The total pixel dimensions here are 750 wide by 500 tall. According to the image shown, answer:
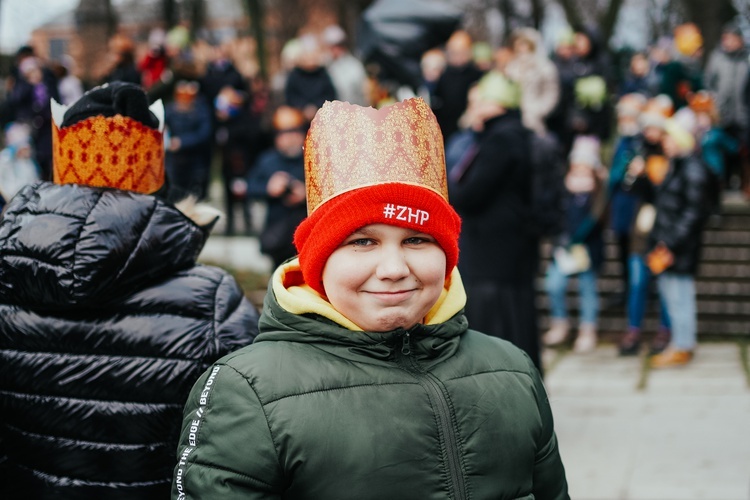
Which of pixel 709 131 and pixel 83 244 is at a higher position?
pixel 83 244

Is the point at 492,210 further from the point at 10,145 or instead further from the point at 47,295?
the point at 10,145

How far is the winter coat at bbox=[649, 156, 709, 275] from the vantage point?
8.29m

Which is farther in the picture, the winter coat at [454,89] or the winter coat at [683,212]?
the winter coat at [454,89]

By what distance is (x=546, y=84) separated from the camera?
38.4 feet

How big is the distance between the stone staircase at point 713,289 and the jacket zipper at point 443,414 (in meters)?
7.73

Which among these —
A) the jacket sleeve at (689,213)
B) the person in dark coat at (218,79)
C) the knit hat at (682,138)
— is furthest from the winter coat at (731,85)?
the person in dark coat at (218,79)

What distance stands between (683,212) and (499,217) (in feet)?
8.72

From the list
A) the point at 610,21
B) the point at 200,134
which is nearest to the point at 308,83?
the point at 200,134

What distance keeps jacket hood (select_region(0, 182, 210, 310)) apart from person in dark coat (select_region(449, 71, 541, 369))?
355 cm

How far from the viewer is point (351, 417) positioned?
2.15 metres

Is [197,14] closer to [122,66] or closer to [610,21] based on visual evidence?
[610,21]

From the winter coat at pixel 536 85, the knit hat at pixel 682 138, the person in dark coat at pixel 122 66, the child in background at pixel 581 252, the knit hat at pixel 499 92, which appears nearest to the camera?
the knit hat at pixel 499 92

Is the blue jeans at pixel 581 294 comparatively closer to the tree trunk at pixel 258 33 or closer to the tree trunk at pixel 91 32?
the tree trunk at pixel 258 33

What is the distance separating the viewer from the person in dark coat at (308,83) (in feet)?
33.9
